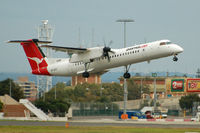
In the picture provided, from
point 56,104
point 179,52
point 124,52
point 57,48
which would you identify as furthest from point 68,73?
point 56,104

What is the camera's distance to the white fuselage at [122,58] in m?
51.6

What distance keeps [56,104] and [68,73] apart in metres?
31.9

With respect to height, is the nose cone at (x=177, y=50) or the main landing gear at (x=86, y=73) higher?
the nose cone at (x=177, y=50)

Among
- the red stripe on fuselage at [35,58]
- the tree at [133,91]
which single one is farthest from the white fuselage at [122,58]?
the tree at [133,91]

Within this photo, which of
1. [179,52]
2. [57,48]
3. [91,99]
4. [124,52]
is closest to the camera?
[179,52]

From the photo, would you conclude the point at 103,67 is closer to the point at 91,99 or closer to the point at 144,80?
the point at 91,99

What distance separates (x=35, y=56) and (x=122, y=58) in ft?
49.2

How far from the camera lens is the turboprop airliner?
52.1 metres

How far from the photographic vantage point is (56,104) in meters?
90.8

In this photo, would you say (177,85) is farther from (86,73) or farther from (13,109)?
(86,73)

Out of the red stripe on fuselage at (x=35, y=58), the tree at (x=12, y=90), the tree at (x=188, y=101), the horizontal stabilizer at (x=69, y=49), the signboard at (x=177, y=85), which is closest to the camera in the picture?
the horizontal stabilizer at (x=69, y=49)

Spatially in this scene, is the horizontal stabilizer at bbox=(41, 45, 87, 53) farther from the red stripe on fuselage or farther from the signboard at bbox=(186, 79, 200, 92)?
the signboard at bbox=(186, 79, 200, 92)

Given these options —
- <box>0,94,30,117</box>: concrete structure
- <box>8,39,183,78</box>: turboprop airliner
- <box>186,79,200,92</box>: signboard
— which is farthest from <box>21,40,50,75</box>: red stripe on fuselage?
<box>186,79,200,92</box>: signboard

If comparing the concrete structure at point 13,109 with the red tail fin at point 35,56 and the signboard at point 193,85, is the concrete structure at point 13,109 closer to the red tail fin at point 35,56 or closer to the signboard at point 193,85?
the red tail fin at point 35,56
